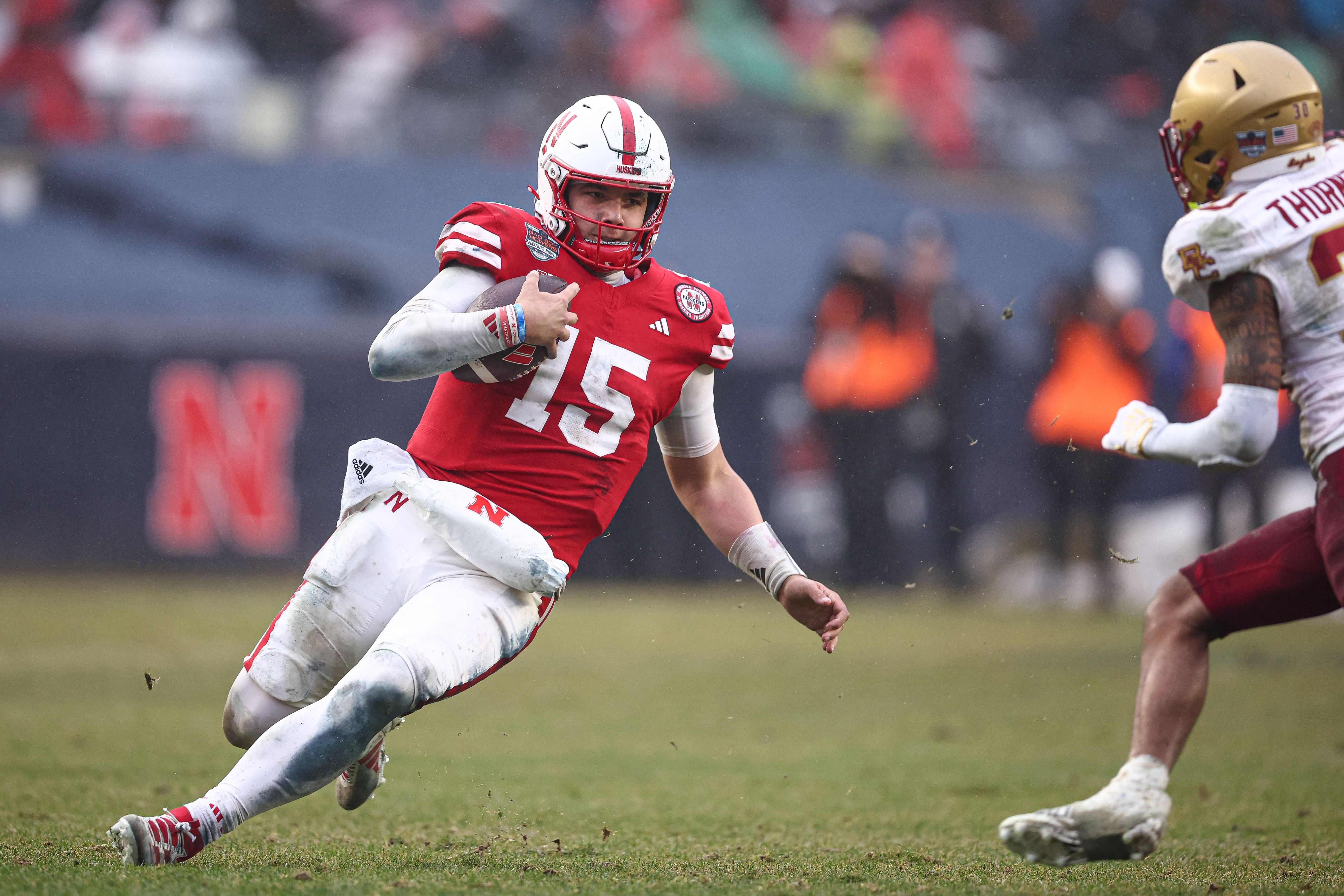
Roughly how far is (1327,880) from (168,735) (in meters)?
3.61

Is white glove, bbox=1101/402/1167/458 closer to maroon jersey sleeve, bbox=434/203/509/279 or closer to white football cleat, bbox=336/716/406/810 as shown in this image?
maroon jersey sleeve, bbox=434/203/509/279

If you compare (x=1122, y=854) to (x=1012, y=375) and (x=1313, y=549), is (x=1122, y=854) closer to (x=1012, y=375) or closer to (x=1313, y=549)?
(x=1313, y=549)

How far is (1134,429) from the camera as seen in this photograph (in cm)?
289

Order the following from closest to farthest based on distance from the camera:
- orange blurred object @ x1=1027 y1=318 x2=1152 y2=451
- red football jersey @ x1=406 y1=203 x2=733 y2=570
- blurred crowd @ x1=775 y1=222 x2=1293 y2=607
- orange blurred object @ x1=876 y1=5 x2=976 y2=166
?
red football jersey @ x1=406 y1=203 x2=733 y2=570, orange blurred object @ x1=1027 y1=318 x2=1152 y2=451, blurred crowd @ x1=775 y1=222 x2=1293 y2=607, orange blurred object @ x1=876 y1=5 x2=976 y2=166

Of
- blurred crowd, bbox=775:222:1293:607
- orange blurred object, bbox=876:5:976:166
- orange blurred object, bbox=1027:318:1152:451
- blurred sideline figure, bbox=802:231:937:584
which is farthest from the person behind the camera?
orange blurred object, bbox=876:5:976:166

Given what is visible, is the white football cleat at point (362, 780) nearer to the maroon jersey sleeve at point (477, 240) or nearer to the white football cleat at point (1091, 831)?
the maroon jersey sleeve at point (477, 240)

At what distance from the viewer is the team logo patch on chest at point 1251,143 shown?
292cm

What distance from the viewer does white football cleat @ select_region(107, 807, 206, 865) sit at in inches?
108

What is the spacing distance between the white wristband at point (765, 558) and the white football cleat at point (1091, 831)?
0.79 meters

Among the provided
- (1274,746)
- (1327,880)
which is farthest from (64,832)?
(1274,746)

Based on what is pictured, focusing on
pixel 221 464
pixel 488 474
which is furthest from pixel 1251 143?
pixel 221 464

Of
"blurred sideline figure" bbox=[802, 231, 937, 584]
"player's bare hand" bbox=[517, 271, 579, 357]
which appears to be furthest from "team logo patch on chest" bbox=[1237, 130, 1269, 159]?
"blurred sideline figure" bbox=[802, 231, 937, 584]

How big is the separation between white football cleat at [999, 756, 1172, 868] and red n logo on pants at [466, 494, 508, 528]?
3.70 ft

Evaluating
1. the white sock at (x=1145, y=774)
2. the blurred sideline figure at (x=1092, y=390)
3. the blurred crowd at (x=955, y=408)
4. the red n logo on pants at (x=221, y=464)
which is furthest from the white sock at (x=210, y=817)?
the red n logo on pants at (x=221, y=464)
